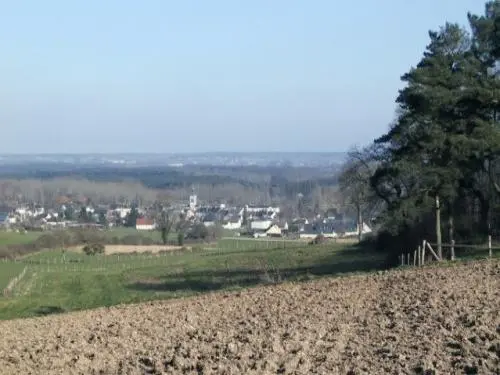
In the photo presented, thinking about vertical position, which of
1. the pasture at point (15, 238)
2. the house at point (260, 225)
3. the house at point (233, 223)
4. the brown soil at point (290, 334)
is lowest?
the house at point (233, 223)

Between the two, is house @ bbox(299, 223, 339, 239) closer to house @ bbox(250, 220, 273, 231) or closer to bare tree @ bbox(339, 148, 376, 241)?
house @ bbox(250, 220, 273, 231)

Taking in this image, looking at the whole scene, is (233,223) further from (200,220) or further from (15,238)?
(15,238)

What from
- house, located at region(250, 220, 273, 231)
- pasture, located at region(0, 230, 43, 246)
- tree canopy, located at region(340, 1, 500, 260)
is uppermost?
tree canopy, located at region(340, 1, 500, 260)

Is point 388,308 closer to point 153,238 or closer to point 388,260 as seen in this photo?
point 388,260

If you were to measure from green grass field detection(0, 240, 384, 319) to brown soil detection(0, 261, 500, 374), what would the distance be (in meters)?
6.99

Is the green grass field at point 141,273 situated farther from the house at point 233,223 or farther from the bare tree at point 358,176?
the house at point 233,223

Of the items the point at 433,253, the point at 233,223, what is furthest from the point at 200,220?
the point at 433,253

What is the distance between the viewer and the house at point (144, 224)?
407 feet

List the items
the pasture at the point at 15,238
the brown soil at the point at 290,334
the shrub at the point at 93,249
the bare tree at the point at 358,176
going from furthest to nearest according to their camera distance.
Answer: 1. the pasture at the point at 15,238
2. the shrub at the point at 93,249
3. the bare tree at the point at 358,176
4. the brown soil at the point at 290,334

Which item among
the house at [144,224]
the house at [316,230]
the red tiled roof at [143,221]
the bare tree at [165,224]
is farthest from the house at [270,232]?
the red tiled roof at [143,221]

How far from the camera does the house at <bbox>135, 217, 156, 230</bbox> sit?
12403 centimetres

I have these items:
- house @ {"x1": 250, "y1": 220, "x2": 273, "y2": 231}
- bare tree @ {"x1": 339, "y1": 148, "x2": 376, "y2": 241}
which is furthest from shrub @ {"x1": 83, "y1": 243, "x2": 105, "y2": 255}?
house @ {"x1": 250, "y1": 220, "x2": 273, "y2": 231}

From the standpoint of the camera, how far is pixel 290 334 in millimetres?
15820

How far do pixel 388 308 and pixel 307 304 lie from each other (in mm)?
2567
